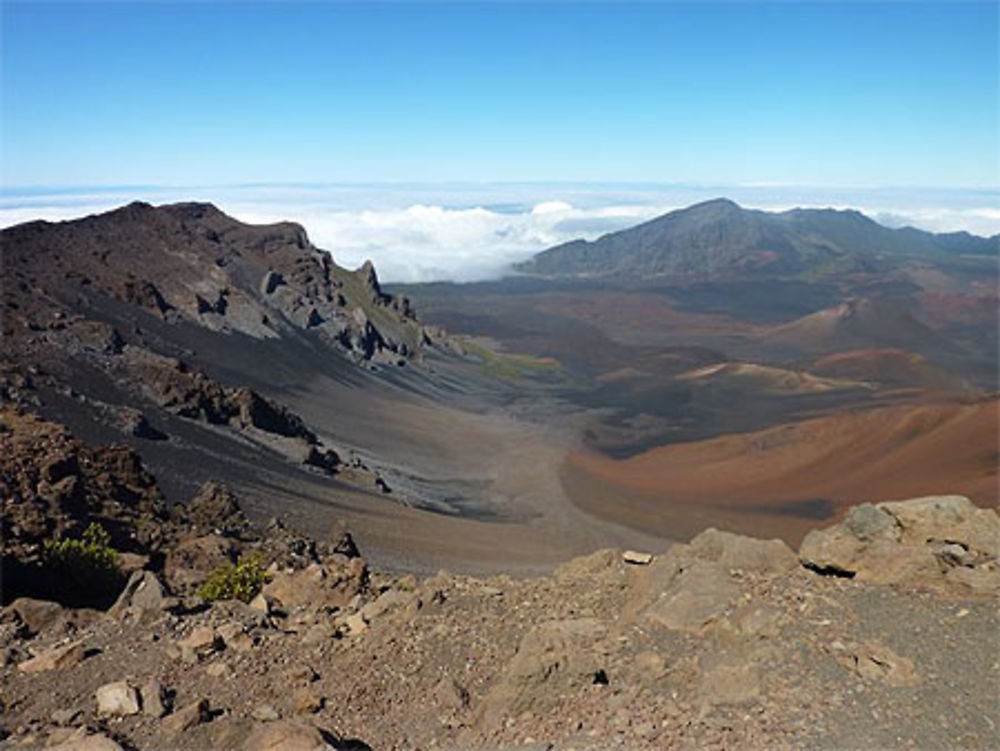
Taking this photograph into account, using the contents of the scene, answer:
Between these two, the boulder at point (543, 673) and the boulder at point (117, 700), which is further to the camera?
the boulder at point (117, 700)

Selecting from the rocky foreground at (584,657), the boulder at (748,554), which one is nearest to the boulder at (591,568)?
the rocky foreground at (584,657)

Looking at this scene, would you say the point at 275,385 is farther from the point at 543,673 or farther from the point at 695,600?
the point at 543,673

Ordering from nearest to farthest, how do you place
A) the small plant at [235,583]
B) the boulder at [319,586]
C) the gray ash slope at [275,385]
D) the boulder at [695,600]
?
the boulder at [695,600] → the boulder at [319,586] → the small plant at [235,583] → the gray ash slope at [275,385]

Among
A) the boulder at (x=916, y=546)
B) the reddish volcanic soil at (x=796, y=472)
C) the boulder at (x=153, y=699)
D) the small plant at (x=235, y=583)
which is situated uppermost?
the boulder at (x=916, y=546)

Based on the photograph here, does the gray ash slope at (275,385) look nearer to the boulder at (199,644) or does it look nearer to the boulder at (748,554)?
the boulder at (199,644)

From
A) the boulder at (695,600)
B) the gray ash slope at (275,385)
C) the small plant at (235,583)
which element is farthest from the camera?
the gray ash slope at (275,385)

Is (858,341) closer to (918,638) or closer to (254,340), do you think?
(254,340)

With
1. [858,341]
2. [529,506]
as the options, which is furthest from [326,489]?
[858,341]
